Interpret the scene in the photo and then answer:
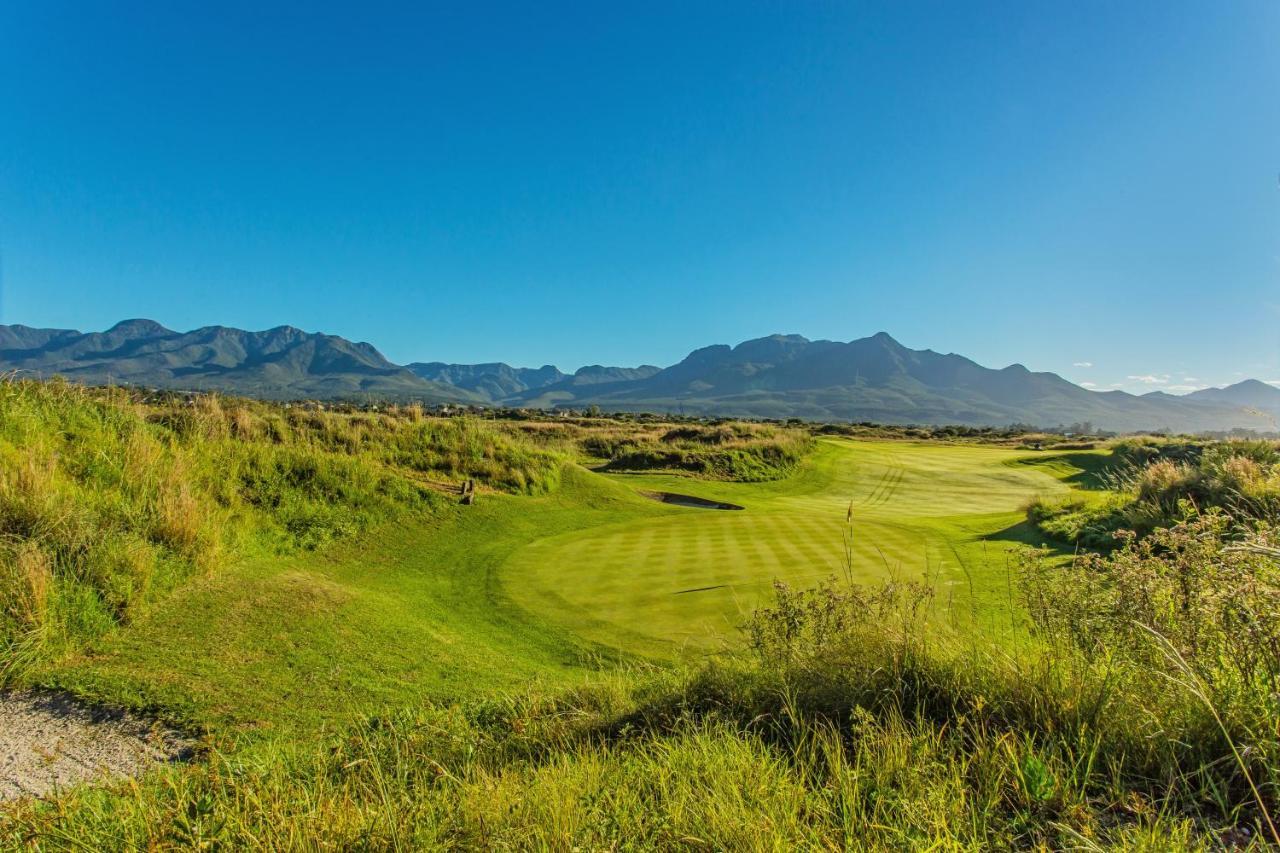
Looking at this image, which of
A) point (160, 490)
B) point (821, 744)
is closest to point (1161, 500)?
point (821, 744)

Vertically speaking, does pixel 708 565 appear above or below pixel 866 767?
below

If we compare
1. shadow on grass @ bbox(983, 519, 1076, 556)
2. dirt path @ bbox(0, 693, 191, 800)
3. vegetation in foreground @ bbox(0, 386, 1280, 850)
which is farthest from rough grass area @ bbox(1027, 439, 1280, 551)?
dirt path @ bbox(0, 693, 191, 800)

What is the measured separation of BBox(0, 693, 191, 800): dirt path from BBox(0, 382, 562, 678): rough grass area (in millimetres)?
820

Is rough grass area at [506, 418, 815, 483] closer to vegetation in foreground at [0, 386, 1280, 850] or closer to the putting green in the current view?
the putting green

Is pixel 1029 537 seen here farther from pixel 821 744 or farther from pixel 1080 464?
pixel 1080 464

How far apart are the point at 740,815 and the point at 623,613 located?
234 inches

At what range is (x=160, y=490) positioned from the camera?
347 inches

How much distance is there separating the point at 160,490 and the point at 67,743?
18.2 feet

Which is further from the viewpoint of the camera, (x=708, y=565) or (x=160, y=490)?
(x=708, y=565)

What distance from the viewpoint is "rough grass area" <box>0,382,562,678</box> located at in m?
6.14

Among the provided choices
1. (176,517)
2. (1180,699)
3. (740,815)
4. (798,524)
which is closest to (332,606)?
(176,517)

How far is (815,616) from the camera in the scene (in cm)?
474

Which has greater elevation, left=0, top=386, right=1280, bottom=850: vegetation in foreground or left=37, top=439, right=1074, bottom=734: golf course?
left=0, top=386, right=1280, bottom=850: vegetation in foreground

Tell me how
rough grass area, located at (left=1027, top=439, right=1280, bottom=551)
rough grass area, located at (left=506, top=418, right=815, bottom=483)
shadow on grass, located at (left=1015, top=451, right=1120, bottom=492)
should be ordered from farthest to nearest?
rough grass area, located at (left=506, top=418, right=815, bottom=483)
shadow on grass, located at (left=1015, top=451, right=1120, bottom=492)
rough grass area, located at (left=1027, top=439, right=1280, bottom=551)
